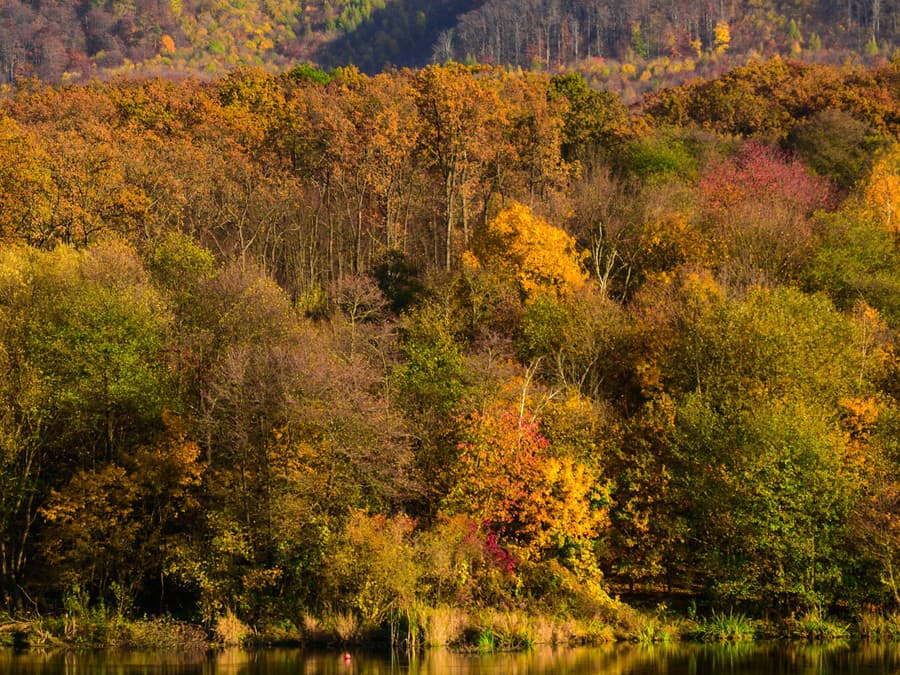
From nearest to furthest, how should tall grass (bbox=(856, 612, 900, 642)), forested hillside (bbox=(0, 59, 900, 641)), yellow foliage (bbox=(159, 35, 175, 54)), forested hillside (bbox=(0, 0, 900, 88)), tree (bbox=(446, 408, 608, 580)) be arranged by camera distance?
tall grass (bbox=(856, 612, 900, 642)) → forested hillside (bbox=(0, 59, 900, 641)) → tree (bbox=(446, 408, 608, 580)) → forested hillside (bbox=(0, 0, 900, 88)) → yellow foliage (bbox=(159, 35, 175, 54))

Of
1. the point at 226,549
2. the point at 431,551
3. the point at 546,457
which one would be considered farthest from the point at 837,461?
the point at 226,549

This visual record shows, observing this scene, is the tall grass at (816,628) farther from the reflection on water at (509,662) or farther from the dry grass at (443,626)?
the dry grass at (443,626)

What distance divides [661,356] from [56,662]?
29326 millimetres

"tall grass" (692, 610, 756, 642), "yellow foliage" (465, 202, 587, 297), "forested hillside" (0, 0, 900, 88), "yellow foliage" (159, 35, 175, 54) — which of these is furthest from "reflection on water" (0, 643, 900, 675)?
"yellow foliage" (159, 35, 175, 54)

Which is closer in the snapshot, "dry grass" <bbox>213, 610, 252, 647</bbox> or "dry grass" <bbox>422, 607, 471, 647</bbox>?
"dry grass" <bbox>422, 607, 471, 647</bbox>

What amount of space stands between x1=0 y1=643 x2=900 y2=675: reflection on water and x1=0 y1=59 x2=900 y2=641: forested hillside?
8.15 feet

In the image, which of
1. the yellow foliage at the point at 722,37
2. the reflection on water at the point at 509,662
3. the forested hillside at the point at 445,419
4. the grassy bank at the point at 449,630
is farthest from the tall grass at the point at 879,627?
the yellow foliage at the point at 722,37

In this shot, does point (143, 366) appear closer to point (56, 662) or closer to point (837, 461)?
point (56, 662)

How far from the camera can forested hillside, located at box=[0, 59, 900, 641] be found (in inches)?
1767

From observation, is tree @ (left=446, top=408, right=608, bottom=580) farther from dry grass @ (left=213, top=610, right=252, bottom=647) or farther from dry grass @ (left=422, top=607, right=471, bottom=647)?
dry grass @ (left=213, top=610, right=252, bottom=647)

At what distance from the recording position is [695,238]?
72.6 m

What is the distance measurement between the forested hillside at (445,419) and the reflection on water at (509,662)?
2.48 metres

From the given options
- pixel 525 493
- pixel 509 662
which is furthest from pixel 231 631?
pixel 525 493

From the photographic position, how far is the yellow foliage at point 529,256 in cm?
6762
